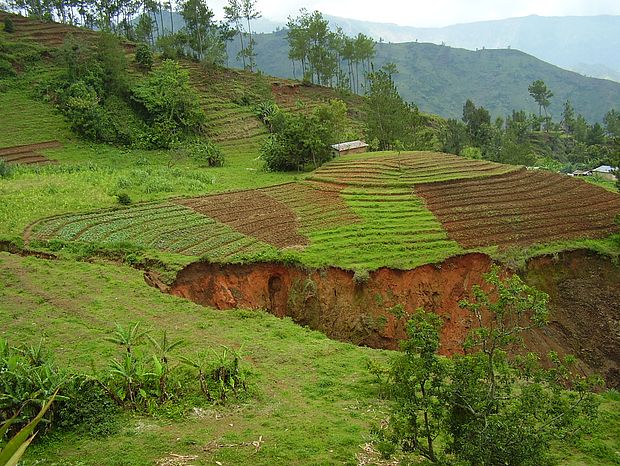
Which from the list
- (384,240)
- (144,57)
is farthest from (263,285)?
(144,57)

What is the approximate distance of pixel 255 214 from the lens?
2809 centimetres

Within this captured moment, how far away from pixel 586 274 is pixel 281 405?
59.2 feet

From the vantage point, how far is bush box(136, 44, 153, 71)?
57.5 metres

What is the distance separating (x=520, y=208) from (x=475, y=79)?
125 metres

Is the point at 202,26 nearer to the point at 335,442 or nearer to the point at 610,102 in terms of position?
the point at 335,442

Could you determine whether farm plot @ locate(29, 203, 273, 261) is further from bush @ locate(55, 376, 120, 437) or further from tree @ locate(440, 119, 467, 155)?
tree @ locate(440, 119, 467, 155)

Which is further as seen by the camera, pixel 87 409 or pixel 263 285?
pixel 263 285

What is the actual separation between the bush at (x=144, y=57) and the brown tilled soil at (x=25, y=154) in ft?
60.9

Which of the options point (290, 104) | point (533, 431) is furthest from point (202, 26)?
point (533, 431)

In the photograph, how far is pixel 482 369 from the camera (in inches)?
289

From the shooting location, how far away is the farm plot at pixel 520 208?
992 inches

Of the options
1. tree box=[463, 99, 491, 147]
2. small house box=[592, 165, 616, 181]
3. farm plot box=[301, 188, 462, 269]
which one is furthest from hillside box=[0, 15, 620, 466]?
tree box=[463, 99, 491, 147]

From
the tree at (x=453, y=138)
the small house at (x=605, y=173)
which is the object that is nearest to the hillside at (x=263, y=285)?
the small house at (x=605, y=173)

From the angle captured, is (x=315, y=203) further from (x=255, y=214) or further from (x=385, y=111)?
(x=385, y=111)
